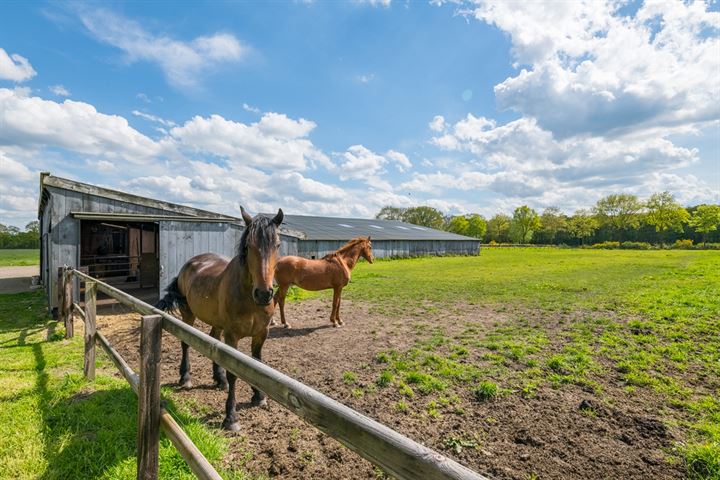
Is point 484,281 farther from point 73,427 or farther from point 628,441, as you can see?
point 73,427

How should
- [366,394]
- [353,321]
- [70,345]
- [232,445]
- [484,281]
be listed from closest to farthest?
[232,445] → [366,394] → [70,345] → [353,321] → [484,281]

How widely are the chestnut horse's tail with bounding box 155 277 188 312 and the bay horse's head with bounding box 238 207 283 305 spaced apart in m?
2.24

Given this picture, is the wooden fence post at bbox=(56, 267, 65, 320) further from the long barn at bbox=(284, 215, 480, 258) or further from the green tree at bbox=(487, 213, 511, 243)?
the green tree at bbox=(487, 213, 511, 243)

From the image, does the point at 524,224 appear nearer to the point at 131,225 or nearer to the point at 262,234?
the point at 131,225

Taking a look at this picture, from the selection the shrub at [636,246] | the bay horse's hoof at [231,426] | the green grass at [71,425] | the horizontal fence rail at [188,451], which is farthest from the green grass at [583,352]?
the shrub at [636,246]

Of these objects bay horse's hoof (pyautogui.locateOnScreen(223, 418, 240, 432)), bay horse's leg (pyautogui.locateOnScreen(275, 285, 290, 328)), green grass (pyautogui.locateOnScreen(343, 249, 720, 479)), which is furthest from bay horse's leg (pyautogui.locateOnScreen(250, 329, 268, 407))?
bay horse's leg (pyautogui.locateOnScreen(275, 285, 290, 328))

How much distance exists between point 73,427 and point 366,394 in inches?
120

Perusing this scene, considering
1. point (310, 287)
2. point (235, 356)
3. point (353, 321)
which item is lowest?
point (353, 321)

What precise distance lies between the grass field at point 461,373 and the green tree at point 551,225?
69.2 metres

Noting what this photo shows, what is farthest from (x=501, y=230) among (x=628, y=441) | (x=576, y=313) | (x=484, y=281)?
(x=628, y=441)

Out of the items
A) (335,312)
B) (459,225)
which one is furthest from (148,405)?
(459,225)

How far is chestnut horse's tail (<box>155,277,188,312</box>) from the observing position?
4.95 metres

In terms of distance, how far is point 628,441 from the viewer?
3.21 meters

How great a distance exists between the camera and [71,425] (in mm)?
3324
